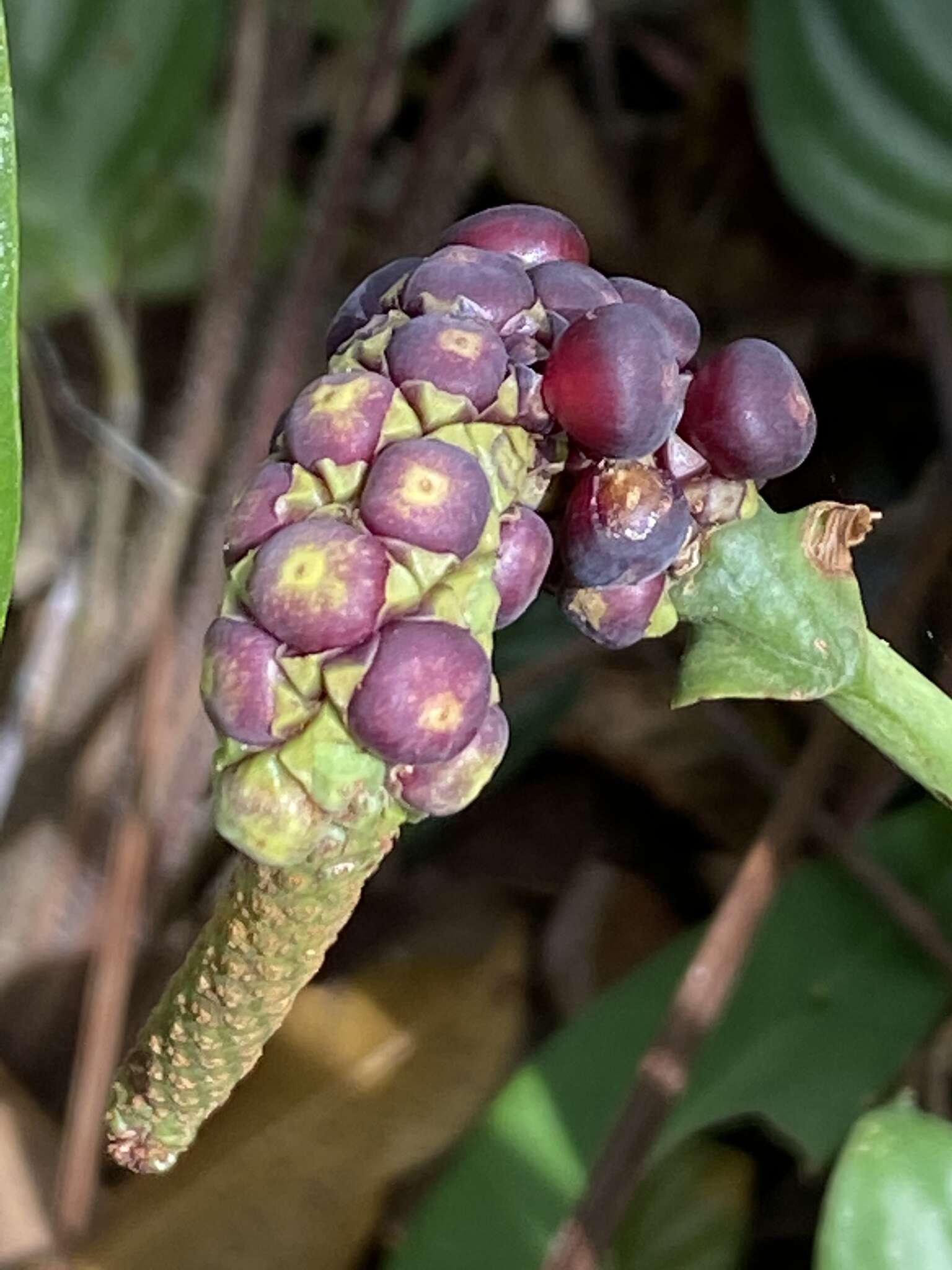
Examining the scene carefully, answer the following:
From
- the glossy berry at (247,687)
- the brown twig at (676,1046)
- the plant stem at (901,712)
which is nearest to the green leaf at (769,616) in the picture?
the plant stem at (901,712)

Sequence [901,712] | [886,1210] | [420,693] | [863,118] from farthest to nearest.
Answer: [863,118], [886,1210], [901,712], [420,693]

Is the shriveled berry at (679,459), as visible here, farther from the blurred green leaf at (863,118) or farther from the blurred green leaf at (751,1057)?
the blurred green leaf at (863,118)

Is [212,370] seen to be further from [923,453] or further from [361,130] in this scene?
[923,453]

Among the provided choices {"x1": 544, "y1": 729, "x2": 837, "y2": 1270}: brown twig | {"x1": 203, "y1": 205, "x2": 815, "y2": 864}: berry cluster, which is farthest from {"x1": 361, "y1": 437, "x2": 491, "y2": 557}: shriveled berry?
→ {"x1": 544, "y1": 729, "x2": 837, "y2": 1270}: brown twig

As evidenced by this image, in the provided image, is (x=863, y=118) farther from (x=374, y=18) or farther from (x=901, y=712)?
(x=901, y=712)

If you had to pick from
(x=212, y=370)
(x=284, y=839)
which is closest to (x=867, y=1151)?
(x=284, y=839)

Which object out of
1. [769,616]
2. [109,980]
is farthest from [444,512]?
[109,980]
